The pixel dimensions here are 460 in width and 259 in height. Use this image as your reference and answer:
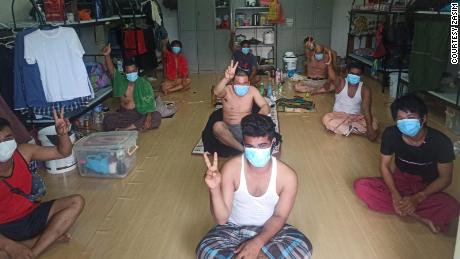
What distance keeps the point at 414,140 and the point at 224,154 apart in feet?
5.87

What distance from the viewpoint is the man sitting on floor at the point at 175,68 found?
651 cm

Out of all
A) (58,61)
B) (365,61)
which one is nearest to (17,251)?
(58,61)

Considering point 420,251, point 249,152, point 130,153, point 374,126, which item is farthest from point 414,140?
point 130,153

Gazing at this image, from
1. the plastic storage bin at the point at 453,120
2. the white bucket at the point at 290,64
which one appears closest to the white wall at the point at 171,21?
the white bucket at the point at 290,64

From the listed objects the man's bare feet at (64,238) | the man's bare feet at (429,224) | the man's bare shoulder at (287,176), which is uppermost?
the man's bare shoulder at (287,176)

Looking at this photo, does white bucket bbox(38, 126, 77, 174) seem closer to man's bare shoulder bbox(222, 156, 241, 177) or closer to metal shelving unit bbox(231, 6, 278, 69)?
man's bare shoulder bbox(222, 156, 241, 177)

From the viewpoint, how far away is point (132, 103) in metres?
4.61

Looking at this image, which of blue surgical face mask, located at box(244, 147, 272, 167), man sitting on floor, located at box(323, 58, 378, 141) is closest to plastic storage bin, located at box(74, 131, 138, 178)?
blue surgical face mask, located at box(244, 147, 272, 167)

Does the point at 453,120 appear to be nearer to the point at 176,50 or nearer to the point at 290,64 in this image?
the point at 290,64

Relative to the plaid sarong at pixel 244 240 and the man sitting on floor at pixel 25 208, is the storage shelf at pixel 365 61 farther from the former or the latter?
the man sitting on floor at pixel 25 208

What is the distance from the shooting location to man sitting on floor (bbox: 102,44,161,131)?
14.8 ft

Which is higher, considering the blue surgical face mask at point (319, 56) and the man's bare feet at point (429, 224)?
the blue surgical face mask at point (319, 56)

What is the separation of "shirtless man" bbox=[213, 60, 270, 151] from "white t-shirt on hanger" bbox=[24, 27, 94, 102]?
4.56 feet

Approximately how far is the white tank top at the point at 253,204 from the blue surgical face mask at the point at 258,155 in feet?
0.23
